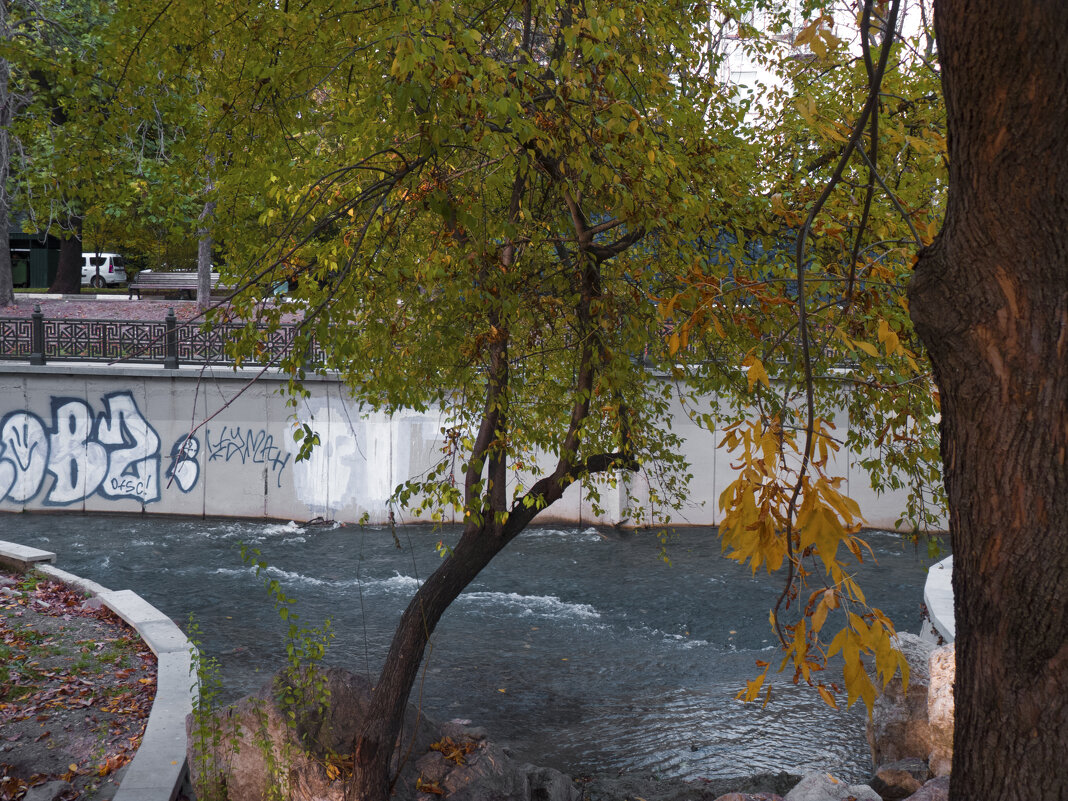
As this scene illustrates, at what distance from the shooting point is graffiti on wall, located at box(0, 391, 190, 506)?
1806cm

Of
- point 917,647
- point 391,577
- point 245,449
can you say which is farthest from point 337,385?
point 917,647

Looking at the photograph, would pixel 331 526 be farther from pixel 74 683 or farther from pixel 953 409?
pixel 953 409

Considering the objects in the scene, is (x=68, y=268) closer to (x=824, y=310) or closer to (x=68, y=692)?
(x=68, y=692)

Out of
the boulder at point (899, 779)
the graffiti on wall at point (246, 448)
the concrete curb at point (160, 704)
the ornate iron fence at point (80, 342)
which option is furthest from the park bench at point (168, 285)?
the boulder at point (899, 779)

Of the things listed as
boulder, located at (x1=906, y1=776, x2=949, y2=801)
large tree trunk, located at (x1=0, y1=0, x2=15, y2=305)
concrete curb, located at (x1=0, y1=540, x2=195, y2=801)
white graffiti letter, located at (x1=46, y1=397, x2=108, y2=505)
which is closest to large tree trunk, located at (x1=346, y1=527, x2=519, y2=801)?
concrete curb, located at (x1=0, y1=540, x2=195, y2=801)

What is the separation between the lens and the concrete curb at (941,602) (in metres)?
8.80

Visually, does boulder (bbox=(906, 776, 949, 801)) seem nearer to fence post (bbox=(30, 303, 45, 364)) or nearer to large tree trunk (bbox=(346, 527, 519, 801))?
large tree trunk (bbox=(346, 527, 519, 801))

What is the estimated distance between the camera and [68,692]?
26.0 feet

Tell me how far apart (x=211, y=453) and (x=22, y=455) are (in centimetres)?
341

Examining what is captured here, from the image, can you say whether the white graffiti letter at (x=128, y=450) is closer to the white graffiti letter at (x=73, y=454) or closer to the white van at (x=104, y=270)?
the white graffiti letter at (x=73, y=454)

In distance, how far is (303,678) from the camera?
664 cm

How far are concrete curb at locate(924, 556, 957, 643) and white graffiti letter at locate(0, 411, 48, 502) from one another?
15.3 metres

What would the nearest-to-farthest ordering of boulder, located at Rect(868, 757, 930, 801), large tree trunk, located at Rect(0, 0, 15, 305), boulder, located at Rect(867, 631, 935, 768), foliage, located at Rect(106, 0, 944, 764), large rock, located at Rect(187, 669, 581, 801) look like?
foliage, located at Rect(106, 0, 944, 764)
large rock, located at Rect(187, 669, 581, 801)
boulder, located at Rect(868, 757, 930, 801)
boulder, located at Rect(867, 631, 935, 768)
large tree trunk, located at Rect(0, 0, 15, 305)

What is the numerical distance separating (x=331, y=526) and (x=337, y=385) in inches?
104
